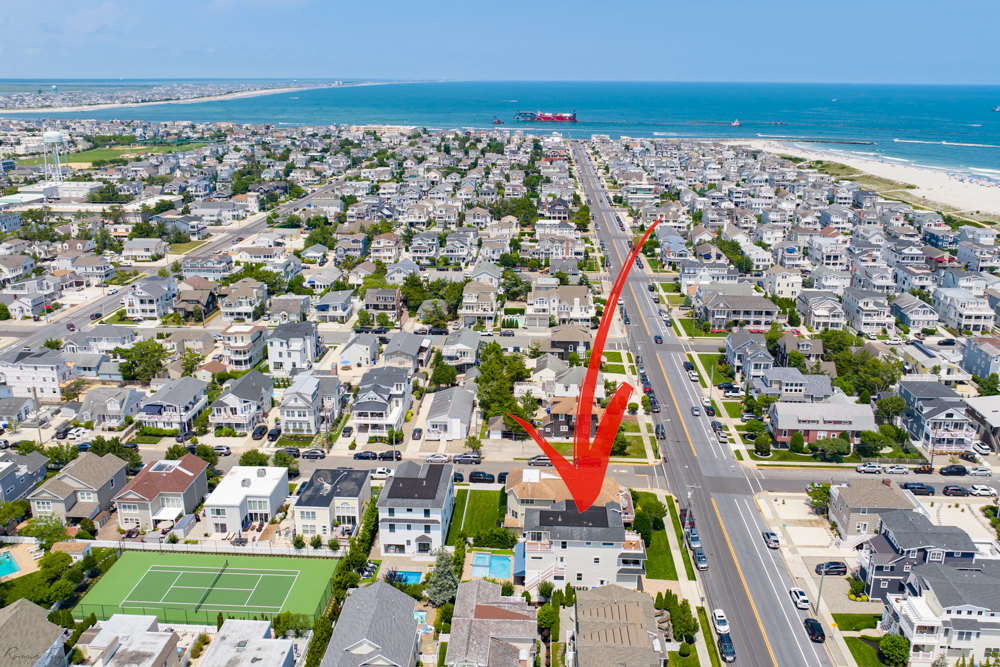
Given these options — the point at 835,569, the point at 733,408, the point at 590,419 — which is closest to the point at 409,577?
the point at 590,419

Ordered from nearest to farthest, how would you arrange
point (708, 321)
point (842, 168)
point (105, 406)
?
point (105, 406) → point (708, 321) → point (842, 168)

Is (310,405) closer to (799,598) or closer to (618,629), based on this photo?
(618,629)

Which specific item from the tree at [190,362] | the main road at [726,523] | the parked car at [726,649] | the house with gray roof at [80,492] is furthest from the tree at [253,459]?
the parked car at [726,649]

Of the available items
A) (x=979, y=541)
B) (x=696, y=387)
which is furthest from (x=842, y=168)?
(x=979, y=541)

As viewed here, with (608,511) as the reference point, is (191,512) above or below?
below

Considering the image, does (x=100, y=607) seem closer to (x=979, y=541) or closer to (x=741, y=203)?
(x=979, y=541)
